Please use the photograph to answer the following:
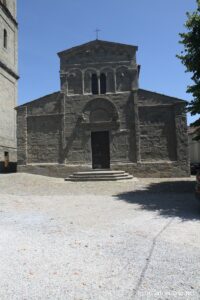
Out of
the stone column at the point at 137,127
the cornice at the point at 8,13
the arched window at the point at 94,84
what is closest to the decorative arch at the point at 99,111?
the arched window at the point at 94,84

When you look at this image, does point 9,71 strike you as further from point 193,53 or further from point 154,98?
point 193,53

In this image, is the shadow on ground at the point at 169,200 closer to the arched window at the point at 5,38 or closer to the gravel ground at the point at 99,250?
the gravel ground at the point at 99,250

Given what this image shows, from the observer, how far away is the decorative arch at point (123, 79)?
884 inches

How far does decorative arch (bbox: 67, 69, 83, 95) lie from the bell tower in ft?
23.1

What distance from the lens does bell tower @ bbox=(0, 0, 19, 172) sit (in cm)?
2653

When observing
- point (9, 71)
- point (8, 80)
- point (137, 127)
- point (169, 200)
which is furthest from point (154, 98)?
point (9, 71)

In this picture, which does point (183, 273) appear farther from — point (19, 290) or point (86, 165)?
point (86, 165)

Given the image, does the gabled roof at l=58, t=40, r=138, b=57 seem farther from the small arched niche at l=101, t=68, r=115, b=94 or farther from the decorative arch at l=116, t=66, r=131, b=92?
the small arched niche at l=101, t=68, r=115, b=94

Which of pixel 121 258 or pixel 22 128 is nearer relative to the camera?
pixel 121 258

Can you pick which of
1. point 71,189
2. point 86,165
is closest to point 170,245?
point 71,189

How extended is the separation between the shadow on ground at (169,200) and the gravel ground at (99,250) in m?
0.05

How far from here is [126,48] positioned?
22.6m

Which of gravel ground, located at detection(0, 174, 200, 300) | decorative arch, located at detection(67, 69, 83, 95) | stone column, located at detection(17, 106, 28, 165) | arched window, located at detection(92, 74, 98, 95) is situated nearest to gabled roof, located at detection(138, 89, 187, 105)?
arched window, located at detection(92, 74, 98, 95)

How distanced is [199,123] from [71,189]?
6.98 metres
